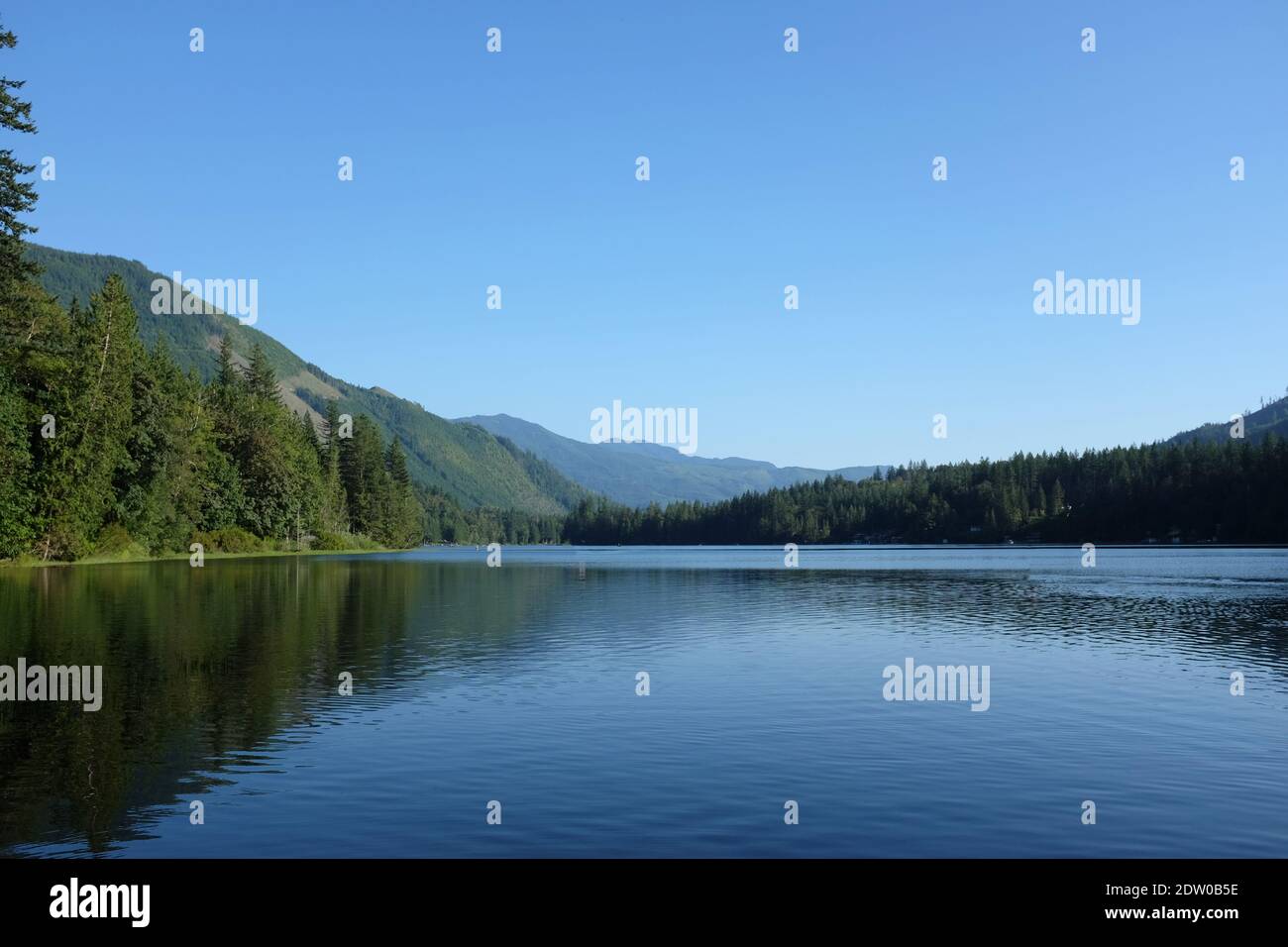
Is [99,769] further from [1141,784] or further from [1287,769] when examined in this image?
[1287,769]

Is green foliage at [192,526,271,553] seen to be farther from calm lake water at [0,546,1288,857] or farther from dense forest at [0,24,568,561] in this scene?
calm lake water at [0,546,1288,857]

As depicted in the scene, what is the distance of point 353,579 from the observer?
102 metres

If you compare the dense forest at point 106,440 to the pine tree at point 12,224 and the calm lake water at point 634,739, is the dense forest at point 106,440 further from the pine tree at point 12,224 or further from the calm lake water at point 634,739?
the calm lake water at point 634,739

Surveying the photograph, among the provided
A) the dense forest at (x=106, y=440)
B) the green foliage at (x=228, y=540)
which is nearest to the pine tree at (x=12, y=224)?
the dense forest at (x=106, y=440)

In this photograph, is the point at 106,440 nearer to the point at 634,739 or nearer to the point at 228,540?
the point at 228,540

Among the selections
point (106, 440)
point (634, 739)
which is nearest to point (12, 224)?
point (106, 440)

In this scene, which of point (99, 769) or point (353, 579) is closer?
point (99, 769)

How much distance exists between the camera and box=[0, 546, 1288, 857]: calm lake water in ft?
59.6

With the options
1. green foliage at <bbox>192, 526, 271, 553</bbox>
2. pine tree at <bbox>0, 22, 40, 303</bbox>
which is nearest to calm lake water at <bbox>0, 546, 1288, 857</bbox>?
pine tree at <bbox>0, 22, 40, 303</bbox>

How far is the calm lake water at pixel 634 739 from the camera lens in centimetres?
1817

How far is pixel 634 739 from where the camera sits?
26.7m
